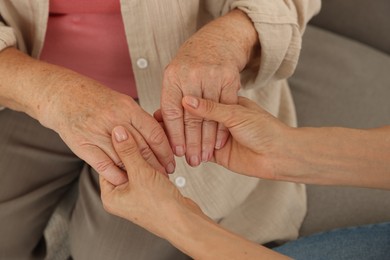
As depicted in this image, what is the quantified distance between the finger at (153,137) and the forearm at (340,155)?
0.63ft

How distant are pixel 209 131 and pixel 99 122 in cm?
19

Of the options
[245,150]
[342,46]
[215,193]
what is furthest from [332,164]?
[342,46]

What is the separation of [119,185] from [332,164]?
1.19ft

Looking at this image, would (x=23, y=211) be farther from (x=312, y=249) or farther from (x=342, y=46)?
(x=342, y=46)

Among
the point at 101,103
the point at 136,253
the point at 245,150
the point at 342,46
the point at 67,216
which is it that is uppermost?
the point at 101,103

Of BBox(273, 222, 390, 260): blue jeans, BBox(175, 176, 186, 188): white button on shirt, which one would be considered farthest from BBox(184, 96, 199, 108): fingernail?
BBox(273, 222, 390, 260): blue jeans

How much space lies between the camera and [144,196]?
0.72 m

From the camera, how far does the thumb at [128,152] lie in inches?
27.7

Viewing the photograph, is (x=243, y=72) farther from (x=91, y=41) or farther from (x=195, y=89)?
(x=91, y=41)

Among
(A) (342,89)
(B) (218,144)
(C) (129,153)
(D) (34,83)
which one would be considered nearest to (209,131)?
(B) (218,144)

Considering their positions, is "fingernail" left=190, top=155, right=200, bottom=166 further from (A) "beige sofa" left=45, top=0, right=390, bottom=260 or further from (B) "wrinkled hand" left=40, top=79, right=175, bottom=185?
(A) "beige sofa" left=45, top=0, right=390, bottom=260

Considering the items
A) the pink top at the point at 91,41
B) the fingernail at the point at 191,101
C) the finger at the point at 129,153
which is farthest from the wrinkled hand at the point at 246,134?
the pink top at the point at 91,41

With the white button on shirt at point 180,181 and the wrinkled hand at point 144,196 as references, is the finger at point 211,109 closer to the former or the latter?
the wrinkled hand at point 144,196

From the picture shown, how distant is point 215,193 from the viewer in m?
0.95
